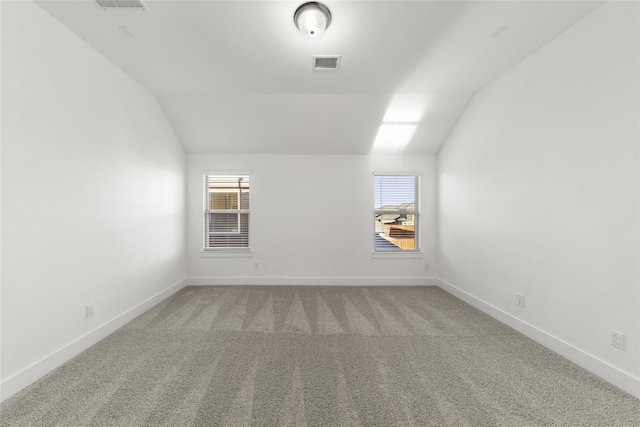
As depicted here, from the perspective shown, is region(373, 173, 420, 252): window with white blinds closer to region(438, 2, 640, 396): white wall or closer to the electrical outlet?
region(438, 2, 640, 396): white wall

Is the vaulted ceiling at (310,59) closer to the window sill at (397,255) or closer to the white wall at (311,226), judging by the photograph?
the white wall at (311,226)

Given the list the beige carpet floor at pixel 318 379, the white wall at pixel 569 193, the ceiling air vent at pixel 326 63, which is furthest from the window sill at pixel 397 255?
the ceiling air vent at pixel 326 63

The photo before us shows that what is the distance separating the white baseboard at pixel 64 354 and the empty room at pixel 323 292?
0.01 metres

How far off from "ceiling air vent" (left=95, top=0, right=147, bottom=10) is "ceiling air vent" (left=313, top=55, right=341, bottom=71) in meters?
1.47

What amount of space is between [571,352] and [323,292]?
2.84m

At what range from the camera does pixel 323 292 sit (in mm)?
4164

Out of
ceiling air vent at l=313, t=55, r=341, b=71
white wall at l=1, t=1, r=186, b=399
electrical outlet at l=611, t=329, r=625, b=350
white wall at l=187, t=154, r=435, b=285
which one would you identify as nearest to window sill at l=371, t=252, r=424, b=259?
white wall at l=187, t=154, r=435, b=285

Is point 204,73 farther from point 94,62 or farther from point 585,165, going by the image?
point 585,165

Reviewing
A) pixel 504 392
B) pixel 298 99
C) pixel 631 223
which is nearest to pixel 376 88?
pixel 298 99

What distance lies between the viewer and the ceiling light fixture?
1.98 meters

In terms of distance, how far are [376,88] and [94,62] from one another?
2.99 metres

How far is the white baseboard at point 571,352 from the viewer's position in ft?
5.97

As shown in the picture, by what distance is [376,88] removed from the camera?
3.33m

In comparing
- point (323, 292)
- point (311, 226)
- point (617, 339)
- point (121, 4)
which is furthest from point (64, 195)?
point (617, 339)
